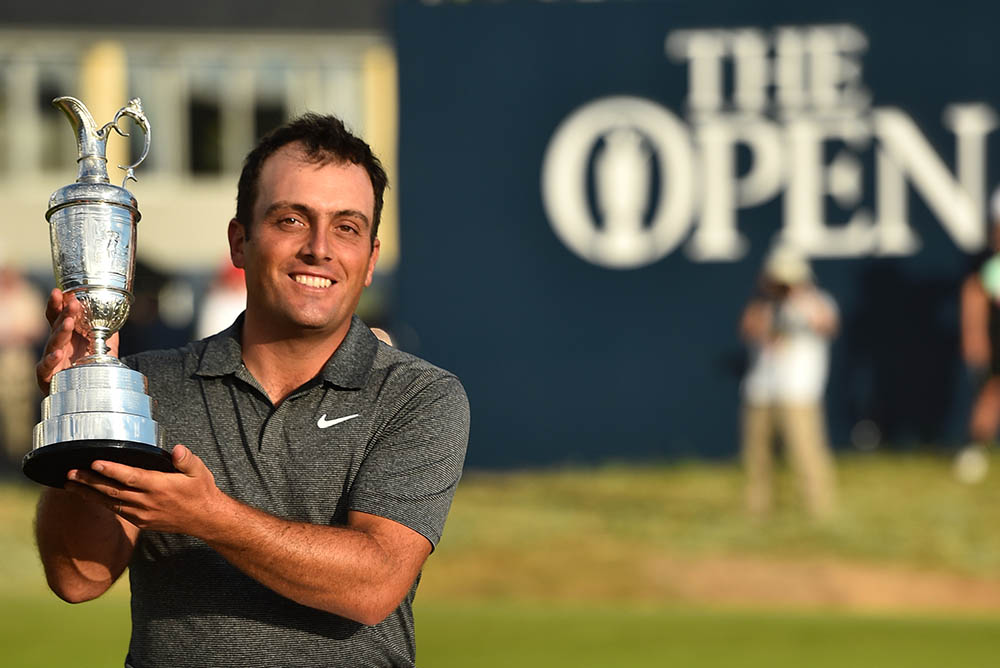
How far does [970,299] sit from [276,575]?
39.9 ft

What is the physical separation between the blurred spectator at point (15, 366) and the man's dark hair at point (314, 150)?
14.9 metres

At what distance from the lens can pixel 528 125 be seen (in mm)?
14945

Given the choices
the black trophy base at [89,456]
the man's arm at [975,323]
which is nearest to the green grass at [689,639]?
the man's arm at [975,323]

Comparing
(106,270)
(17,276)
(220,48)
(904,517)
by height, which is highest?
(220,48)

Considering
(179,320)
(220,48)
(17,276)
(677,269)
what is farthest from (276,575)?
(220,48)

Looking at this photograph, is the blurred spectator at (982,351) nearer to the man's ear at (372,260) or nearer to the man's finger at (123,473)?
the man's ear at (372,260)

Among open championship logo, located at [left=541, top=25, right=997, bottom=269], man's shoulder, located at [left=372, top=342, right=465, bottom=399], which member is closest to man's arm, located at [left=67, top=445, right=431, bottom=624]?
man's shoulder, located at [left=372, top=342, right=465, bottom=399]

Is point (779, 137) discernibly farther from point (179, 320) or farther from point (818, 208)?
point (179, 320)

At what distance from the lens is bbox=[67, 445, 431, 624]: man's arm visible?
265 centimetres

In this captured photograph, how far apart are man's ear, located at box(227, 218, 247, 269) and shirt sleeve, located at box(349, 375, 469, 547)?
18.6 inches

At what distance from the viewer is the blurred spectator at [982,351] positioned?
13695mm

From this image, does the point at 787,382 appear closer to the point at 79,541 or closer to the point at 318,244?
the point at 318,244

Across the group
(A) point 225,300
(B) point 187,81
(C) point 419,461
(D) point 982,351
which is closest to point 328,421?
(C) point 419,461

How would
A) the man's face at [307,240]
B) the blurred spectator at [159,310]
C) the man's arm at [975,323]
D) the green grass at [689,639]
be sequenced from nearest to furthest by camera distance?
the man's face at [307,240] → the green grass at [689,639] → the man's arm at [975,323] → the blurred spectator at [159,310]
